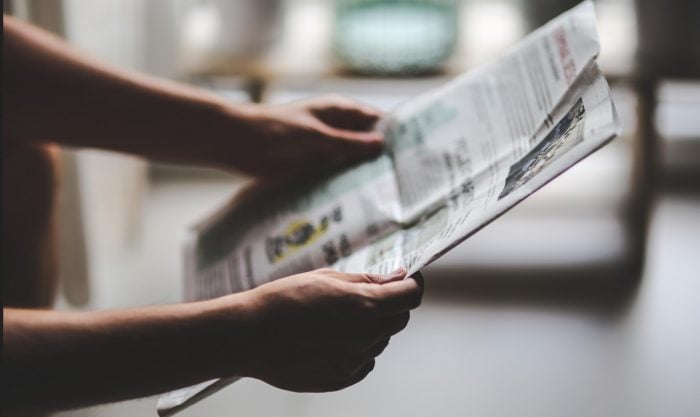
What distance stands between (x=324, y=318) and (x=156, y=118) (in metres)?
0.26

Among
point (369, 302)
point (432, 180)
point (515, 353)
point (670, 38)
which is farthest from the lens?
point (670, 38)

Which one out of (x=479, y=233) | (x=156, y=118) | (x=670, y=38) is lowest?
(x=479, y=233)

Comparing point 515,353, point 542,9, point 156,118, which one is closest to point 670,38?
point 542,9

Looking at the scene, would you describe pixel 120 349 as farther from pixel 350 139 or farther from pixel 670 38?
pixel 670 38

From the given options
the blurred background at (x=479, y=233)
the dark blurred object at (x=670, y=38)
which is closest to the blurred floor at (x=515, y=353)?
the blurred background at (x=479, y=233)

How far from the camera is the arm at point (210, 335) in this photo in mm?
399

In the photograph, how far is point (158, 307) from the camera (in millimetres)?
420

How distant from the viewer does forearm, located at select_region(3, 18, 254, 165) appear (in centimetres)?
55

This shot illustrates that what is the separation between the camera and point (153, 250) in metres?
0.99

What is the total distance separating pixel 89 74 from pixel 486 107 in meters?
0.29

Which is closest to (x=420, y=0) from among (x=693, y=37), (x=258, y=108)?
(x=693, y=37)

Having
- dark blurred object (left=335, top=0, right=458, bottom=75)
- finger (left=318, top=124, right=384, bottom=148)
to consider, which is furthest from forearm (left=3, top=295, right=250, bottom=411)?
dark blurred object (left=335, top=0, right=458, bottom=75)

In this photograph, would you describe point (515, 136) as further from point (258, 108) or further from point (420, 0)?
point (420, 0)

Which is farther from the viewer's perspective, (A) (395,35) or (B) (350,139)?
(A) (395,35)
